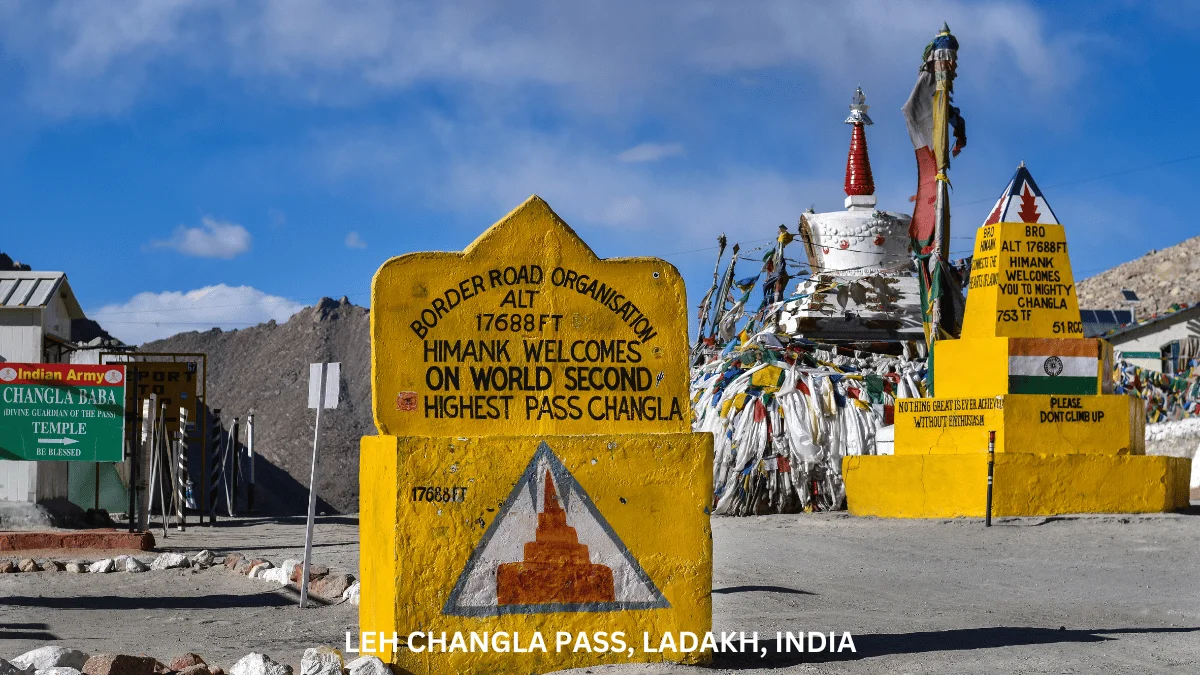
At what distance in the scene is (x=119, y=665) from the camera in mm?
6230

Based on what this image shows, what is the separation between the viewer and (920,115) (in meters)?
20.3

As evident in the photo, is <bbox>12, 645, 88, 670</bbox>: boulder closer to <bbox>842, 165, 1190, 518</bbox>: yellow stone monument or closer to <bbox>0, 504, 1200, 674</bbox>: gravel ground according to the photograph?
<bbox>0, 504, 1200, 674</bbox>: gravel ground

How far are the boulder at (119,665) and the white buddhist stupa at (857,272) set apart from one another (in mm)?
19784

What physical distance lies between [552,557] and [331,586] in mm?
5032

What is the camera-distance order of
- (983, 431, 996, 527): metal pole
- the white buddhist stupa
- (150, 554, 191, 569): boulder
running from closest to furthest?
(150, 554, 191, 569): boulder, (983, 431, 996, 527): metal pole, the white buddhist stupa

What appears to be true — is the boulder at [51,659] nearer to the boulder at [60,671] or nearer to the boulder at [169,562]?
the boulder at [60,671]

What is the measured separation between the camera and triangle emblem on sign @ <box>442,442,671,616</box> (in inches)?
245

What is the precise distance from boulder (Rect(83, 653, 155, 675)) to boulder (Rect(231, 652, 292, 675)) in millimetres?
412

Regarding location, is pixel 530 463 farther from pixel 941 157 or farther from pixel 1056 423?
pixel 941 157

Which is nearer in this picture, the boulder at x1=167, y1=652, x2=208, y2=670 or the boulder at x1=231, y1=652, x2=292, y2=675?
the boulder at x1=231, y1=652, x2=292, y2=675

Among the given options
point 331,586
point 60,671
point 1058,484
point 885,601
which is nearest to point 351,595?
point 331,586

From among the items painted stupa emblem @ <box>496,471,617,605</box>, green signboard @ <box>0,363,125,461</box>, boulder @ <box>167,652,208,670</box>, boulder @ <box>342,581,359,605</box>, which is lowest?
boulder @ <box>342,581,359,605</box>

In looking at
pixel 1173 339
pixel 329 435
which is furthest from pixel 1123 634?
pixel 329 435

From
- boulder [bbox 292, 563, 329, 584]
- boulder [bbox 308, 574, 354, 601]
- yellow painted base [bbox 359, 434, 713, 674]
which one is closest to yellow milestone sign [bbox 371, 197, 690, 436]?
yellow painted base [bbox 359, 434, 713, 674]
